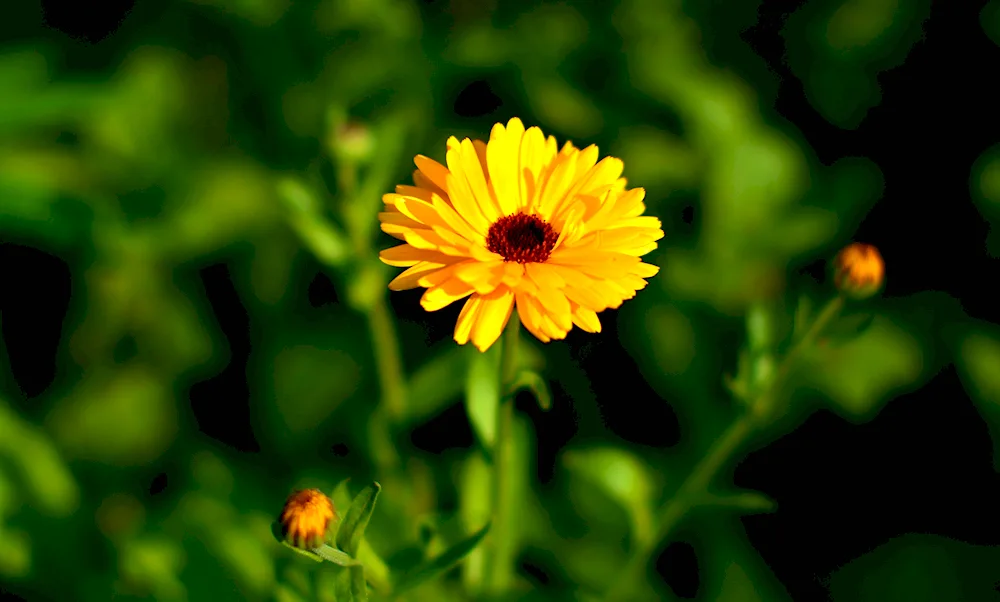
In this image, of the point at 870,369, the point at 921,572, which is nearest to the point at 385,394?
the point at 870,369

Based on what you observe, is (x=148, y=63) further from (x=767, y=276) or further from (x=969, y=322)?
(x=969, y=322)

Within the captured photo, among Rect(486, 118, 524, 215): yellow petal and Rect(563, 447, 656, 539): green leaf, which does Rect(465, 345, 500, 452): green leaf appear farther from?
Rect(563, 447, 656, 539): green leaf

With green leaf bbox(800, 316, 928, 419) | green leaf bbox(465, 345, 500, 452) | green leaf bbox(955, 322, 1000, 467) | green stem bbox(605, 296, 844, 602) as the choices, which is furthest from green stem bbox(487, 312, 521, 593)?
green leaf bbox(955, 322, 1000, 467)

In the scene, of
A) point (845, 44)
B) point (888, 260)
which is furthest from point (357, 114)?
point (888, 260)

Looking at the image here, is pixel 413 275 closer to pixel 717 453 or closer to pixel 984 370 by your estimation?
pixel 717 453

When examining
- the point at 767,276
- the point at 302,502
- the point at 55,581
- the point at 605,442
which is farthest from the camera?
the point at 767,276
